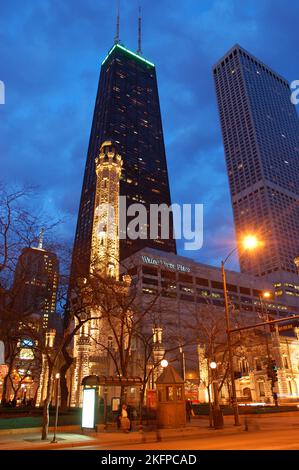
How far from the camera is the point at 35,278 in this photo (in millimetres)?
29453

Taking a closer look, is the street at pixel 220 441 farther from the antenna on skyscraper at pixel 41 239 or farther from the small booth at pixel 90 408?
the antenna on skyscraper at pixel 41 239

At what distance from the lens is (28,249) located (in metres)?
24.1

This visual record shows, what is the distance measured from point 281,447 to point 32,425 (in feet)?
52.5

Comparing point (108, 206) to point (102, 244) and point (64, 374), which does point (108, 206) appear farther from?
point (64, 374)

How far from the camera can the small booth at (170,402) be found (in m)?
23.0

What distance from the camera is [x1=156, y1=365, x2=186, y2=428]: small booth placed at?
2295cm

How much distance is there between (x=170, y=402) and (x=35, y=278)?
45.4 ft

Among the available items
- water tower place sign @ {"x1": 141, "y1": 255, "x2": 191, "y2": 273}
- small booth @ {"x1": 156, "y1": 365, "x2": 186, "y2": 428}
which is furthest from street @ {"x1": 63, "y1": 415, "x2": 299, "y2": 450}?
water tower place sign @ {"x1": 141, "y1": 255, "x2": 191, "y2": 273}

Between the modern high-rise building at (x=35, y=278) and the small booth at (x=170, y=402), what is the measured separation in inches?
406

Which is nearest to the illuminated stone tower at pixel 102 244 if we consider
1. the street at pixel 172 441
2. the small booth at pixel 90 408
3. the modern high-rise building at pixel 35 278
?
the modern high-rise building at pixel 35 278

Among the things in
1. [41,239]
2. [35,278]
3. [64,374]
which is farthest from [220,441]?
[35,278]

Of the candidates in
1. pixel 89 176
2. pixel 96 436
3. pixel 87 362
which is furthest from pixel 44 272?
pixel 89 176

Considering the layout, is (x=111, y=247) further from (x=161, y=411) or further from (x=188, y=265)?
(x=188, y=265)
